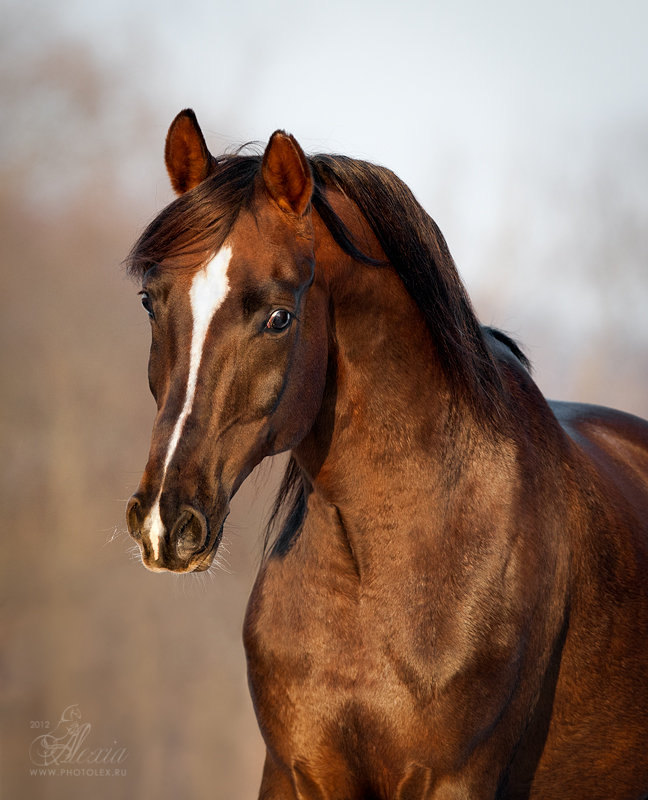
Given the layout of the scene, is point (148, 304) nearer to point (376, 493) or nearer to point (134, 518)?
point (134, 518)

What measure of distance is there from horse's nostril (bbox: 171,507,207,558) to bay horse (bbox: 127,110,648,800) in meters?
0.04

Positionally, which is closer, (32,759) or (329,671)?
(329,671)

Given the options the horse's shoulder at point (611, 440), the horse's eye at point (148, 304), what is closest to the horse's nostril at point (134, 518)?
the horse's eye at point (148, 304)

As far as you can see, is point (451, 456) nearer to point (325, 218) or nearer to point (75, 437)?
point (325, 218)

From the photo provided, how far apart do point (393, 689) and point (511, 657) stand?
22 centimetres

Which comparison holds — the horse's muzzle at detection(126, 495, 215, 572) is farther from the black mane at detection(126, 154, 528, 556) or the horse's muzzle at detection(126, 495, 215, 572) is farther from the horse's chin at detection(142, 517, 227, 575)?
the black mane at detection(126, 154, 528, 556)

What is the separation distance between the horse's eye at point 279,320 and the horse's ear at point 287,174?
0.19m

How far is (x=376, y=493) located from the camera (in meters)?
1.66

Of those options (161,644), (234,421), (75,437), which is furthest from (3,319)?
(234,421)

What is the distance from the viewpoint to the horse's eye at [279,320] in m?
1.44

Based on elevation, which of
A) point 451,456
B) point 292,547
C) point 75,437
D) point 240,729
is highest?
point 451,456

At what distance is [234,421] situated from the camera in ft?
4.66

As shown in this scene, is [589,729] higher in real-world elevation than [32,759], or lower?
higher

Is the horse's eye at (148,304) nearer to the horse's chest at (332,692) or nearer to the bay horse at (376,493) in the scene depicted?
the bay horse at (376,493)
